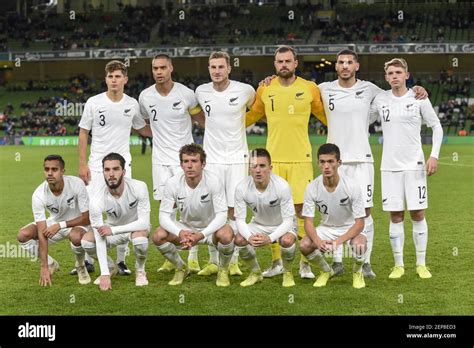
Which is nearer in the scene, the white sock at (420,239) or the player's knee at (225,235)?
the player's knee at (225,235)

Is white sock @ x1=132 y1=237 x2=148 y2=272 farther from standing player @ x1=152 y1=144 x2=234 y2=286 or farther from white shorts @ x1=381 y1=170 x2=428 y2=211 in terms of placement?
white shorts @ x1=381 y1=170 x2=428 y2=211

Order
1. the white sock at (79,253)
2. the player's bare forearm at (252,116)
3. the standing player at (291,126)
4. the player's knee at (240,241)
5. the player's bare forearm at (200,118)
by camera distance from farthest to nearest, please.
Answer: the player's bare forearm at (200,118), the player's bare forearm at (252,116), the standing player at (291,126), the white sock at (79,253), the player's knee at (240,241)

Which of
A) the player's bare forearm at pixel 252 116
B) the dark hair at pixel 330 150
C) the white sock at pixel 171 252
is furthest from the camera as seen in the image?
the player's bare forearm at pixel 252 116

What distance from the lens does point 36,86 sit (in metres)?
47.2

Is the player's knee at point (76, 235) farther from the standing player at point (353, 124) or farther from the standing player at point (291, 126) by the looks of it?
the standing player at point (353, 124)

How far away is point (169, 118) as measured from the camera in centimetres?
820

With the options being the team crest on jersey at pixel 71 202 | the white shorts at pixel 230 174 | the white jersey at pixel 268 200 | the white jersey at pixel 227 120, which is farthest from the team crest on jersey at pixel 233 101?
the team crest on jersey at pixel 71 202

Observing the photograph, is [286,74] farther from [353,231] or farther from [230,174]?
[353,231]

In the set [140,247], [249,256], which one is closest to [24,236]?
[140,247]

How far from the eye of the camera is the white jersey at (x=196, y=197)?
7.48 metres

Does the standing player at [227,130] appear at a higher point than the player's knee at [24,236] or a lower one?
higher

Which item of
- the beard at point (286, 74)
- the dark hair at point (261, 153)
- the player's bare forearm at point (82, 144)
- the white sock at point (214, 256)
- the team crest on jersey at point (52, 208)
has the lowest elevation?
the white sock at point (214, 256)

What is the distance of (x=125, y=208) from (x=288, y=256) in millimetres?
1616

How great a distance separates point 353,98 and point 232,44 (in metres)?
Answer: 36.6
